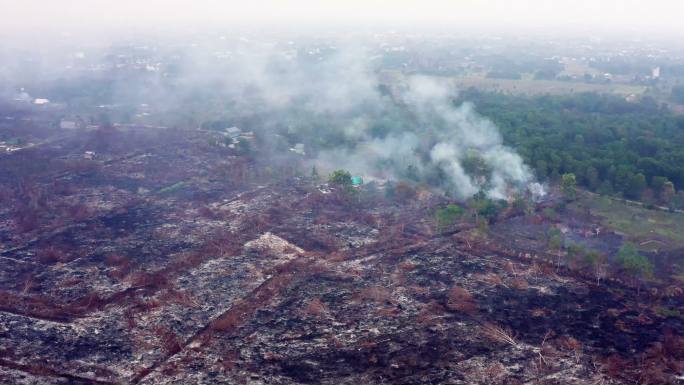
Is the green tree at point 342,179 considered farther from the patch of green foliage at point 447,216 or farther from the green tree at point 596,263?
the green tree at point 596,263

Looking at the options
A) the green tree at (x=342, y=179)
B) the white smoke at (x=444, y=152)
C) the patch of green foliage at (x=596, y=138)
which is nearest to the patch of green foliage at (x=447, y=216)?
the white smoke at (x=444, y=152)

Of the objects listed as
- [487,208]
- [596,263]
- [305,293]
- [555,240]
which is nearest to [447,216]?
[487,208]

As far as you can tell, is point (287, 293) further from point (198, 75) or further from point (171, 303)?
point (198, 75)

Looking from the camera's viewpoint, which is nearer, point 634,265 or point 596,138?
point 634,265

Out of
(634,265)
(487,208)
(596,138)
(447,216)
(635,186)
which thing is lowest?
(447,216)

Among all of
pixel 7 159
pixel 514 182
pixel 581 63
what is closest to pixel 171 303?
pixel 514 182

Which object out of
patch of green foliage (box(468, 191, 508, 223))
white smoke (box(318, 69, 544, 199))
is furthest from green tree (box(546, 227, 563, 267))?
white smoke (box(318, 69, 544, 199))

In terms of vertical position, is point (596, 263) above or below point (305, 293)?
above

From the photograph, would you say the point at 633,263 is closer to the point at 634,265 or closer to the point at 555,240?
the point at 634,265

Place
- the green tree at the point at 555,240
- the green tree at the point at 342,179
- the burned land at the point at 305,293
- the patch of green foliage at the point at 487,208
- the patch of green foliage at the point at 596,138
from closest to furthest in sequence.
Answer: the burned land at the point at 305,293 < the green tree at the point at 555,240 < the patch of green foliage at the point at 487,208 < the green tree at the point at 342,179 < the patch of green foliage at the point at 596,138

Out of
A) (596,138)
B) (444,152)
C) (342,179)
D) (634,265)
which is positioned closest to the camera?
(634,265)
